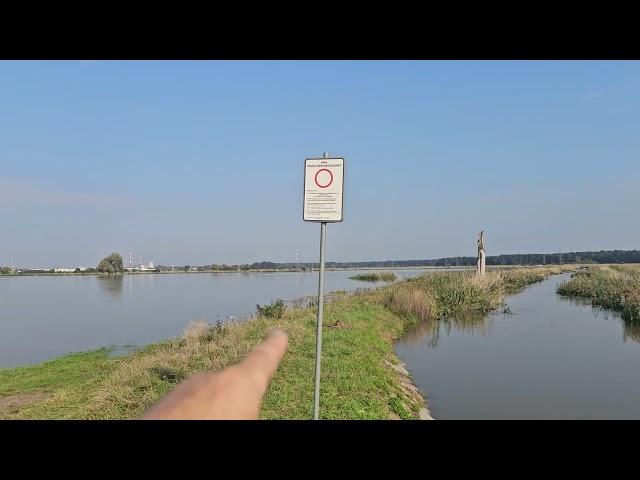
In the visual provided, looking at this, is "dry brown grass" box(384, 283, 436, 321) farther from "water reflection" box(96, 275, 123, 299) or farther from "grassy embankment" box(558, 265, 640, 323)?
"water reflection" box(96, 275, 123, 299)

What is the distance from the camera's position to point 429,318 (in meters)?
17.2

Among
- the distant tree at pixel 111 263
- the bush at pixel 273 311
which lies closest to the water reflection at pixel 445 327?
the bush at pixel 273 311

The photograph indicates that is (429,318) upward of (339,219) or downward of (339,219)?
downward

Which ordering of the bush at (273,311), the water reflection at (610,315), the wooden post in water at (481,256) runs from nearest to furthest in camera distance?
the water reflection at (610,315), the bush at (273,311), the wooden post in water at (481,256)

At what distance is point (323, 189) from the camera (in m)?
3.62

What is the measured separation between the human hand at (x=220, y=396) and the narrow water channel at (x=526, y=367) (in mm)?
6930

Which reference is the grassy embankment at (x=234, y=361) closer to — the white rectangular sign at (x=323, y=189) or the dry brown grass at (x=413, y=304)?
the white rectangular sign at (x=323, y=189)

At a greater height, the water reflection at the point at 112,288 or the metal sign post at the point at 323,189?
the metal sign post at the point at 323,189

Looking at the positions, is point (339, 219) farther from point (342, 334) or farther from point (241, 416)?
point (342, 334)

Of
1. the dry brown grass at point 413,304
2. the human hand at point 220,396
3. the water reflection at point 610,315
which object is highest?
the human hand at point 220,396

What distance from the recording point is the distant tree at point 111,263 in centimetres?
7915
